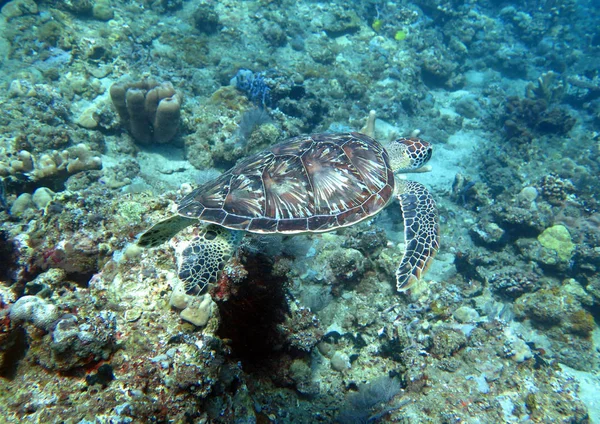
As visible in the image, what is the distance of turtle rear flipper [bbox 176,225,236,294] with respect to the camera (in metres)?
2.93

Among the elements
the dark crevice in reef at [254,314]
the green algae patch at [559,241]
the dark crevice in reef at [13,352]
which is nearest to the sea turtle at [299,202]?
the dark crevice in reef at [254,314]

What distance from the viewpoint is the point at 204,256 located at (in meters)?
3.23

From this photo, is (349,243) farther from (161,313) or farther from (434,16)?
(434,16)

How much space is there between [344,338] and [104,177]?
495 centimetres

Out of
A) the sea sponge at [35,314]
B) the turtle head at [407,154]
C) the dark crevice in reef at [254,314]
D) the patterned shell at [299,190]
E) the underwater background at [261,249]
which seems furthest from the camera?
the turtle head at [407,154]

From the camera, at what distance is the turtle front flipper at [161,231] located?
3.19m

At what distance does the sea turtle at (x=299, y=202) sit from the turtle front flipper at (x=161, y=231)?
10mm

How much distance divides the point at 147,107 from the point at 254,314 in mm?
4809

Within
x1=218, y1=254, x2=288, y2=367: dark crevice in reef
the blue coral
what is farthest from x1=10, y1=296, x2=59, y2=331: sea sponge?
the blue coral

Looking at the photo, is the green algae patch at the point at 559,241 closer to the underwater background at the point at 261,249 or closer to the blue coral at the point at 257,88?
the underwater background at the point at 261,249

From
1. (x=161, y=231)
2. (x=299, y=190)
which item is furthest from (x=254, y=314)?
(x=299, y=190)

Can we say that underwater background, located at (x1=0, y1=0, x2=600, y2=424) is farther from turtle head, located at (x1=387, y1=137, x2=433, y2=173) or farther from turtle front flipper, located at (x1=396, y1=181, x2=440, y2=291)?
turtle head, located at (x1=387, y1=137, x2=433, y2=173)

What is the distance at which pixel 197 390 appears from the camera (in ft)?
6.78

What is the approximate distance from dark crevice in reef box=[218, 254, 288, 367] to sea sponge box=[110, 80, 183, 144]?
416cm
